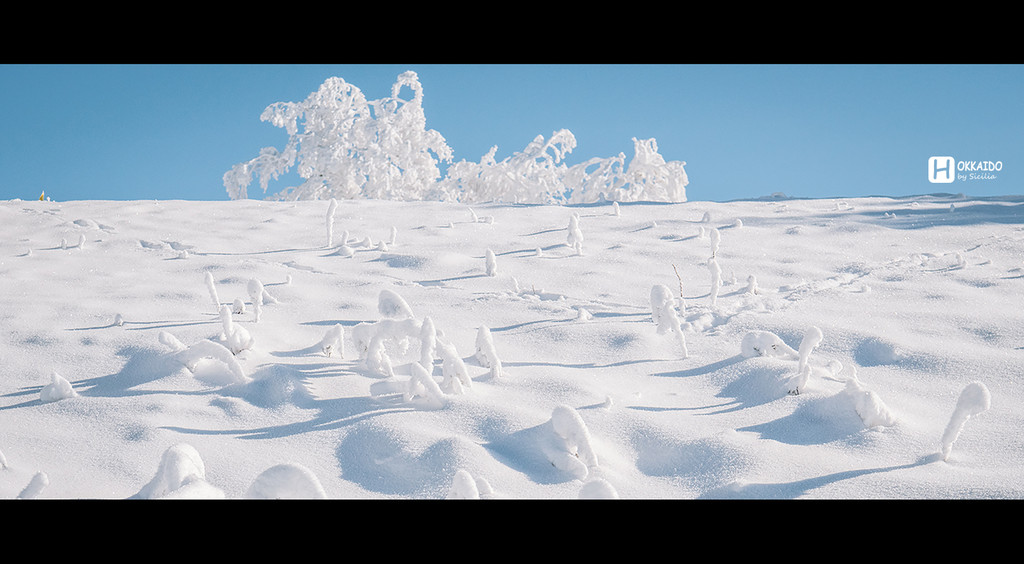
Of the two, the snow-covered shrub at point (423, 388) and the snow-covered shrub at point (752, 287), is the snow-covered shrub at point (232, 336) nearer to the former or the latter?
the snow-covered shrub at point (423, 388)

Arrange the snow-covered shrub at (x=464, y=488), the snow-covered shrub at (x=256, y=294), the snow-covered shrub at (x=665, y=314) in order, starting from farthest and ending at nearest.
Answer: the snow-covered shrub at (x=256, y=294)
the snow-covered shrub at (x=665, y=314)
the snow-covered shrub at (x=464, y=488)

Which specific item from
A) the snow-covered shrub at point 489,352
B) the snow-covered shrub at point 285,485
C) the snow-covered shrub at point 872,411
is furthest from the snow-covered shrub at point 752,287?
the snow-covered shrub at point 285,485

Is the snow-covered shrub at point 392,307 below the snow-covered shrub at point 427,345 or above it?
above

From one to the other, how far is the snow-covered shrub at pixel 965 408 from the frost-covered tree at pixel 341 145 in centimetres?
1596

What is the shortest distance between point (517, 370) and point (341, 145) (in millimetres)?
15398

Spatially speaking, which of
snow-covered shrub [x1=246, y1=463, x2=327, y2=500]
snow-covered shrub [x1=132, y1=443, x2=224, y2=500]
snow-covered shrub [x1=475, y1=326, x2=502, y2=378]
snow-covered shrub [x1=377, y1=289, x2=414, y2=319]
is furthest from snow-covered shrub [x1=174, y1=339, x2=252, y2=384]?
snow-covered shrub [x1=246, y1=463, x2=327, y2=500]

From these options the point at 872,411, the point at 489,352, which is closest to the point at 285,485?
the point at 489,352

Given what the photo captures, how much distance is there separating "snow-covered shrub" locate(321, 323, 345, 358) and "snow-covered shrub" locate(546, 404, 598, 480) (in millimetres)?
1488

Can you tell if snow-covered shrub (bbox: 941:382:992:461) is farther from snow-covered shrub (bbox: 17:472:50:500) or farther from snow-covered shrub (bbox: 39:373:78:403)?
snow-covered shrub (bbox: 39:373:78:403)

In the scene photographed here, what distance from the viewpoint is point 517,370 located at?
3.42 m

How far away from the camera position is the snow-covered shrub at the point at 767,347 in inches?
135
